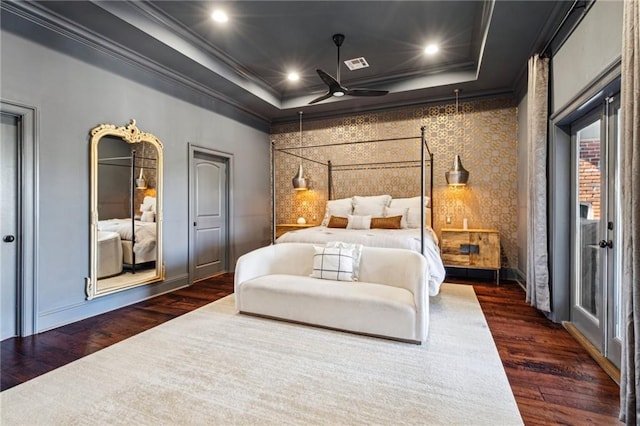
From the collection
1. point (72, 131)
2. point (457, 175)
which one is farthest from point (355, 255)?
point (72, 131)

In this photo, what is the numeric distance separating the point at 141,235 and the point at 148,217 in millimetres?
245

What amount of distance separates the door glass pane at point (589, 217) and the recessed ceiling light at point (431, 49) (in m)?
2.03

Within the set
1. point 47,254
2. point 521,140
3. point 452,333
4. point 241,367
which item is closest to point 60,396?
point 241,367

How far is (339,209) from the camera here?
17.6 feet

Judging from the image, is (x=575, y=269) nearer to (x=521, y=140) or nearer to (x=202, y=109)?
(x=521, y=140)

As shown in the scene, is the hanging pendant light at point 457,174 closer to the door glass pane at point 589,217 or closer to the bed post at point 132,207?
the door glass pane at point 589,217

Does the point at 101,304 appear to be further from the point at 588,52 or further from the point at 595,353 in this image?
the point at 588,52

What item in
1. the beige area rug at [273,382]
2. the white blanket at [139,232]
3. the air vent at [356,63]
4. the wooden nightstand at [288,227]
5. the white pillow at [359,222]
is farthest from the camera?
the wooden nightstand at [288,227]

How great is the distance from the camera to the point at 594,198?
264 centimetres

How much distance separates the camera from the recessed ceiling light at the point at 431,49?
4.03 m

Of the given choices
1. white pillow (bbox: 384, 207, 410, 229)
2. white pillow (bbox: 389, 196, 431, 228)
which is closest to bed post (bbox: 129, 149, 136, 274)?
white pillow (bbox: 384, 207, 410, 229)

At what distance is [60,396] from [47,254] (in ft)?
5.39

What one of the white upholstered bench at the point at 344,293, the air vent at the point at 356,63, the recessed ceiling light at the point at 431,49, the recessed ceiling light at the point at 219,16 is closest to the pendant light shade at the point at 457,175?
the recessed ceiling light at the point at 431,49

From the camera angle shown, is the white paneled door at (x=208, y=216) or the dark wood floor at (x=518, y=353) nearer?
the dark wood floor at (x=518, y=353)
